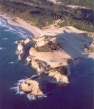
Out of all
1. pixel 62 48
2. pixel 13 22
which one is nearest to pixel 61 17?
pixel 13 22

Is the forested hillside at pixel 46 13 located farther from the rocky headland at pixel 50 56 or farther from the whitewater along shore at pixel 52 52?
the rocky headland at pixel 50 56

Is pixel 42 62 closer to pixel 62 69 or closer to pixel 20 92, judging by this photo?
pixel 62 69

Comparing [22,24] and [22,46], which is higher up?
[22,24]

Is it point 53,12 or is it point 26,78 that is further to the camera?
point 53,12

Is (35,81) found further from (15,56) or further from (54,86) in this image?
(15,56)

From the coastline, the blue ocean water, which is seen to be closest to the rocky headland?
the blue ocean water

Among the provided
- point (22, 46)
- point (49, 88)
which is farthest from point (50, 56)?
point (49, 88)
